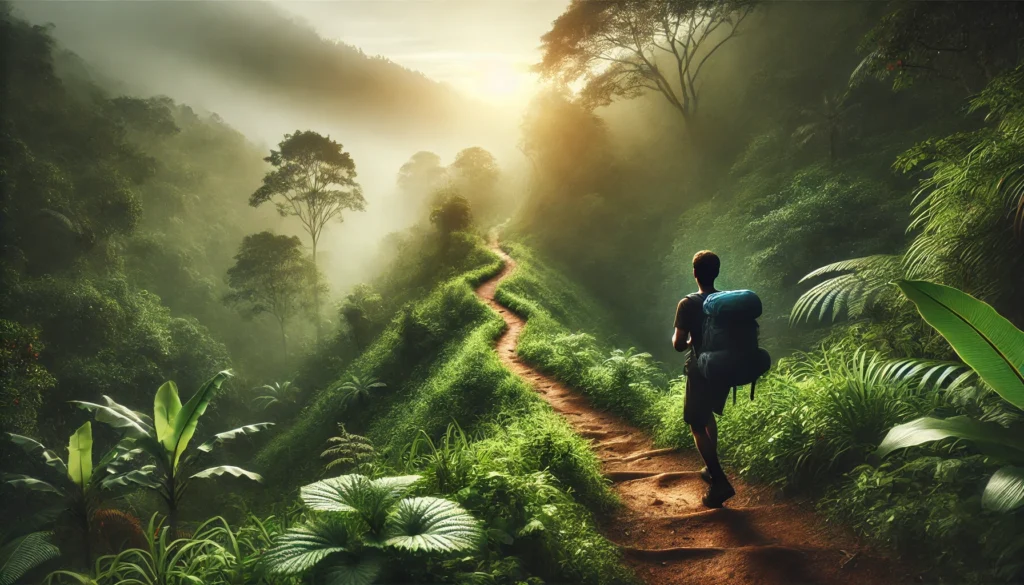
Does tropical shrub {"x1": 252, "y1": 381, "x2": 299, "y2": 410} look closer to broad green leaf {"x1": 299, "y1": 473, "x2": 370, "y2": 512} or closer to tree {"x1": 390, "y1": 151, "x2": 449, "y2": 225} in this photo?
broad green leaf {"x1": 299, "y1": 473, "x2": 370, "y2": 512}

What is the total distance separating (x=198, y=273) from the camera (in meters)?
32.2

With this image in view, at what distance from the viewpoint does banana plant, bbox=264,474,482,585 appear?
2.17 meters

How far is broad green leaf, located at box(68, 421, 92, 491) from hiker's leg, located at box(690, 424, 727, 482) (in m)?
6.20

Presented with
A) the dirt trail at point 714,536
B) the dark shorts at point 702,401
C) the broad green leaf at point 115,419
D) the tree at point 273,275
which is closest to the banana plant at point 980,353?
the dirt trail at point 714,536

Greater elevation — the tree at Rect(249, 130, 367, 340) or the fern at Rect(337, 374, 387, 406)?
the tree at Rect(249, 130, 367, 340)

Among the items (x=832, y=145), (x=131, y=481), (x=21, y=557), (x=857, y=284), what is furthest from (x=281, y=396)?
(x=832, y=145)

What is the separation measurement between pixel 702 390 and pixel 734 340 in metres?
0.59

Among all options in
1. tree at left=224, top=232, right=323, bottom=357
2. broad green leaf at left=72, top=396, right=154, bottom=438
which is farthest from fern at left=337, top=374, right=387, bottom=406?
tree at left=224, top=232, right=323, bottom=357

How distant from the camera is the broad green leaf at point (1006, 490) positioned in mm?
2027

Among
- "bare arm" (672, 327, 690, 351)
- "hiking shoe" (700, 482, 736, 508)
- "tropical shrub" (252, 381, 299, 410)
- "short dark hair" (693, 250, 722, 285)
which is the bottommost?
"tropical shrub" (252, 381, 299, 410)

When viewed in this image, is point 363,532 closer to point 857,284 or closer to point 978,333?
point 978,333

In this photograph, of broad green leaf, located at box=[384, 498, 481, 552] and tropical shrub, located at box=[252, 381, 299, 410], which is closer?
broad green leaf, located at box=[384, 498, 481, 552]

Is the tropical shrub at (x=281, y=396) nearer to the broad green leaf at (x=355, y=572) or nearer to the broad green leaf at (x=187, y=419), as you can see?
the broad green leaf at (x=187, y=419)

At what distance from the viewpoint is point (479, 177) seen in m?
39.4
